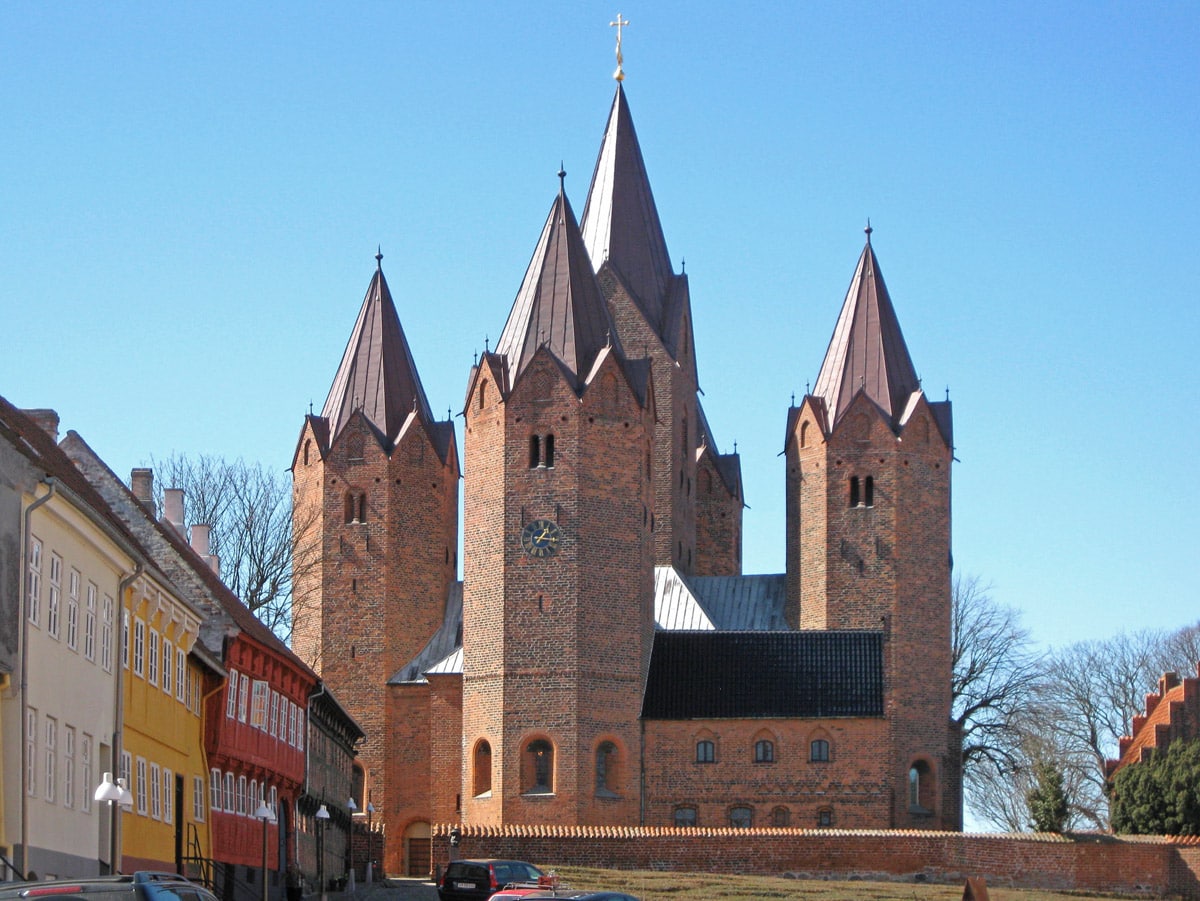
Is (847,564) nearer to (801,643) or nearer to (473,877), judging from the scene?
(801,643)

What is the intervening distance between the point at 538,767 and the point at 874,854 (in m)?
10.4

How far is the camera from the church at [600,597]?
5772cm

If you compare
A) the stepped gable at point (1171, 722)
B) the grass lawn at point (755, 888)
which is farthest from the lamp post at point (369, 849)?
the stepped gable at point (1171, 722)

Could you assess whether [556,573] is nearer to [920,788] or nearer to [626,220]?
[920,788]

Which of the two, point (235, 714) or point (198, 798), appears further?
point (235, 714)

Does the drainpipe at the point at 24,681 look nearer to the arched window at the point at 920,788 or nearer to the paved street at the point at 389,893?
the paved street at the point at 389,893

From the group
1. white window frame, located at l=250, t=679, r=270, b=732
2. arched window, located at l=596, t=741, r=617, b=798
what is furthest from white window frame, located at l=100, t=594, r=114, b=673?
arched window, located at l=596, t=741, r=617, b=798

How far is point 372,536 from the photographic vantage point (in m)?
64.3

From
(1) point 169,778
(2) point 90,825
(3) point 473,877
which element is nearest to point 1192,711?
(3) point 473,877

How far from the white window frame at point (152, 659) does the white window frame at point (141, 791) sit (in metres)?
1.20

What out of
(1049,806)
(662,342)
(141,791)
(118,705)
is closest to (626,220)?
(662,342)

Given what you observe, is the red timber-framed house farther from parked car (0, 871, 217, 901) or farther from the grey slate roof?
the grey slate roof

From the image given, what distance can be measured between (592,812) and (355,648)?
1032 centimetres

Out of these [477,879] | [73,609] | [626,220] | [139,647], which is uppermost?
[626,220]
